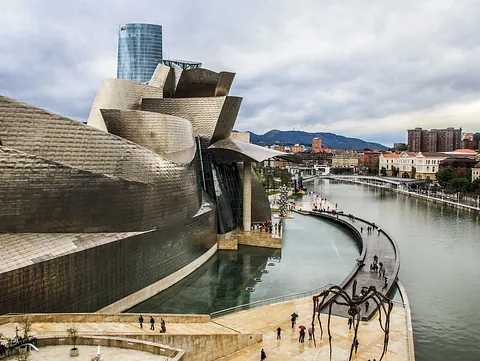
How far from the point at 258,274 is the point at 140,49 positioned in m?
134

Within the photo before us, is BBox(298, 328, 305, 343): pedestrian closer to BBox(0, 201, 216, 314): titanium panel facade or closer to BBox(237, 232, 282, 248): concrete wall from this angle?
BBox(0, 201, 216, 314): titanium panel facade

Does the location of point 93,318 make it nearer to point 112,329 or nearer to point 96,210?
point 112,329

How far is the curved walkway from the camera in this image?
87.6 feet

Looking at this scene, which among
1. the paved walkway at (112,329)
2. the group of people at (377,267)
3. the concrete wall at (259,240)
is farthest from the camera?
the concrete wall at (259,240)

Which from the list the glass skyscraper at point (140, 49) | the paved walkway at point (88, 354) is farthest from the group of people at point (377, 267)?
the glass skyscraper at point (140, 49)

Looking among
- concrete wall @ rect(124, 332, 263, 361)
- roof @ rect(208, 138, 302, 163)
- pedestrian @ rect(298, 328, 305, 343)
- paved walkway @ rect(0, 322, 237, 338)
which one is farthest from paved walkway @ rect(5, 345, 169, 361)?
roof @ rect(208, 138, 302, 163)

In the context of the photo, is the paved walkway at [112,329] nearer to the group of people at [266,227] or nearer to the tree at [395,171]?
the group of people at [266,227]

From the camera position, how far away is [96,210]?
72.6ft

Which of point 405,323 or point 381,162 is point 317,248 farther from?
point 381,162

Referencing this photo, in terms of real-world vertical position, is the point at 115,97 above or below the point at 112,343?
above

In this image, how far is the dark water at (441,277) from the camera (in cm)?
2162

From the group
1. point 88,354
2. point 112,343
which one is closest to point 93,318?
point 112,343

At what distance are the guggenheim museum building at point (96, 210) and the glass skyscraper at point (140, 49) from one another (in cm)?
11940

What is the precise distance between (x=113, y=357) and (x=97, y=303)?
7.85 m
